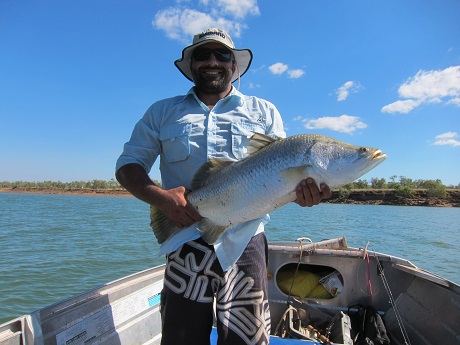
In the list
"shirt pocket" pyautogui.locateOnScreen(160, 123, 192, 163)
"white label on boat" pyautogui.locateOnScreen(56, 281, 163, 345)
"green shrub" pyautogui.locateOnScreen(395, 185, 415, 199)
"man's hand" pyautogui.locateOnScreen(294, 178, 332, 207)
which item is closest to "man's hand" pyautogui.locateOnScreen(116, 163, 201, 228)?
"shirt pocket" pyautogui.locateOnScreen(160, 123, 192, 163)

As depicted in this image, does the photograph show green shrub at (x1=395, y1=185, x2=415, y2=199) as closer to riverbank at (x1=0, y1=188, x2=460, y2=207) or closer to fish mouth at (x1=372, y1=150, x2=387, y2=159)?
riverbank at (x1=0, y1=188, x2=460, y2=207)

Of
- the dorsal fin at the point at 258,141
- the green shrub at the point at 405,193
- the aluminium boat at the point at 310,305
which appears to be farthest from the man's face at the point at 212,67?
the green shrub at the point at 405,193

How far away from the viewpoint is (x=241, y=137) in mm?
2803

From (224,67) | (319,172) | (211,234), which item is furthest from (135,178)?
(319,172)

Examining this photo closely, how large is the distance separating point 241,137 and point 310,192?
2.57ft

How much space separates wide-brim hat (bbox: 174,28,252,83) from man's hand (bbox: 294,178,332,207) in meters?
1.31

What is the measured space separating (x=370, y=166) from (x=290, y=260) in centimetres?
329

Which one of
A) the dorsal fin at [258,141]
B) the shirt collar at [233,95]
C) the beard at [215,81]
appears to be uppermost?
the beard at [215,81]

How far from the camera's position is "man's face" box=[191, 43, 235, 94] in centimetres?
285

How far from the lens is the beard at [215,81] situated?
288 centimetres

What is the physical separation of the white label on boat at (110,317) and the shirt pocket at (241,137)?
6.75 ft

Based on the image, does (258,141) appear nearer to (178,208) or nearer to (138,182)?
(178,208)

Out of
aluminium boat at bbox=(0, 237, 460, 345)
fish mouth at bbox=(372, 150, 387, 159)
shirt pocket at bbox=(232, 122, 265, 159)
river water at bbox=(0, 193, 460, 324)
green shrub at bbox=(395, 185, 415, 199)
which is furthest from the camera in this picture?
green shrub at bbox=(395, 185, 415, 199)

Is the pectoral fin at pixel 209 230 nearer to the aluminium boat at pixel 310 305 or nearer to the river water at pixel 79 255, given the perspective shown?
the aluminium boat at pixel 310 305
